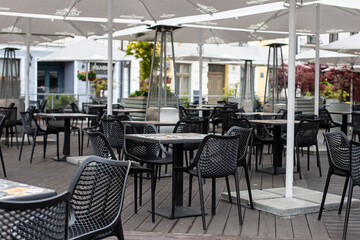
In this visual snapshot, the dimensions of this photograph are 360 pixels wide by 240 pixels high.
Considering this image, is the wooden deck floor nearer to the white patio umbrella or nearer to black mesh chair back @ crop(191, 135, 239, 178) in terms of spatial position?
black mesh chair back @ crop(191, 135, 239, 178)

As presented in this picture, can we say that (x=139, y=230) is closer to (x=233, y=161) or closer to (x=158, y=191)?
(x=233, y=161)

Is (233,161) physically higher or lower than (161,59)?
lower

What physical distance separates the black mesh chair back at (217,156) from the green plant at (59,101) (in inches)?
702

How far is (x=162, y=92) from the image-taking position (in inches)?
444

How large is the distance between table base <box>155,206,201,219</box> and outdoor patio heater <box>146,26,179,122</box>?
470cm

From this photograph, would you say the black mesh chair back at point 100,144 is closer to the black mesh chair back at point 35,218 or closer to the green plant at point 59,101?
the black mesh chair back at point 35,218

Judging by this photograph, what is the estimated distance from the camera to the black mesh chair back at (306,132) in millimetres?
8758

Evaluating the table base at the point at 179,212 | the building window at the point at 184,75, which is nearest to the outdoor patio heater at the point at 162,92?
the table base at the point at 179,212

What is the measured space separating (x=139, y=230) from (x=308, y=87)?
24.0m

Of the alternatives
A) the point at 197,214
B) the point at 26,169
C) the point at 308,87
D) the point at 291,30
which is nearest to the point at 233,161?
the point at 197,214

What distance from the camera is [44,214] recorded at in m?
2.39

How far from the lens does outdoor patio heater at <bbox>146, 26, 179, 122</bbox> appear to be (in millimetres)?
10914

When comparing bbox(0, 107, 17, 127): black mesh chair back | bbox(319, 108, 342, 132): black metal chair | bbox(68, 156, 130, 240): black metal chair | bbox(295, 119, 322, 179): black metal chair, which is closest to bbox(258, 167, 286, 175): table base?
bbox(295, 119, 322, 179): black metal chair

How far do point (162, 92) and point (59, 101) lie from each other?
1272 centimetres
